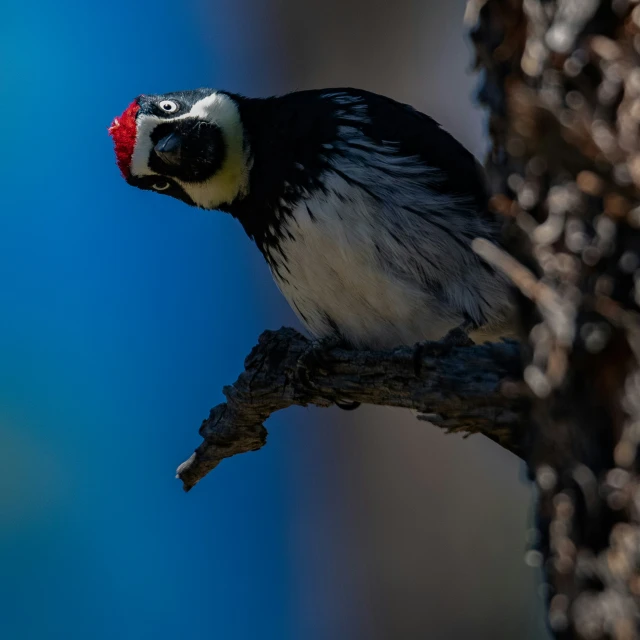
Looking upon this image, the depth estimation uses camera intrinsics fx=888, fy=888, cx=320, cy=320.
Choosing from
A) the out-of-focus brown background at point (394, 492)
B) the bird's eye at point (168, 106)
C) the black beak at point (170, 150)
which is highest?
the bird's eye at point (168, 106)

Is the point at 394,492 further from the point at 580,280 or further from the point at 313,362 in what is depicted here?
the point at 580,280

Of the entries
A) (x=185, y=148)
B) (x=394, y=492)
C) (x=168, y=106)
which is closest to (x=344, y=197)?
(x=185, y=148)

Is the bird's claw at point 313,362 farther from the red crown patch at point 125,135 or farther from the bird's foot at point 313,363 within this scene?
the red crown patch at point 125,135

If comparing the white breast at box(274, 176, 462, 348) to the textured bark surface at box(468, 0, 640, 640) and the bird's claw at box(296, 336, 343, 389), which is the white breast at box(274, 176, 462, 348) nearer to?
the bird's claw at box(296, 336, 343, 389)

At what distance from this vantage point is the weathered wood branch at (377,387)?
1.44 m

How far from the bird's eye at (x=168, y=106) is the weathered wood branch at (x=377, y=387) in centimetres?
69

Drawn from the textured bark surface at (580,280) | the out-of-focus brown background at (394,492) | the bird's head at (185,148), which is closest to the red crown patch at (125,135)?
the bird's head at (185,148)

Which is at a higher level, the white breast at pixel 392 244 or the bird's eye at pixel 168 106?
the bird's eye at pixel 168 106

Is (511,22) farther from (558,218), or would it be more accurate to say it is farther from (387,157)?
(387,157)

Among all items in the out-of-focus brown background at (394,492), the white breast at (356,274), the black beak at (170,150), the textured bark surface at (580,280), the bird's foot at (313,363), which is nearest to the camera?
the textured bark surface at (580,280)

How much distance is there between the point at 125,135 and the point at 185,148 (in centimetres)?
17

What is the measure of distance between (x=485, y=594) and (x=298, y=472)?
41.0 inches

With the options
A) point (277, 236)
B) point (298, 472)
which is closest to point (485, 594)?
point (298, 472)

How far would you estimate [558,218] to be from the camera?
38.9 inches
